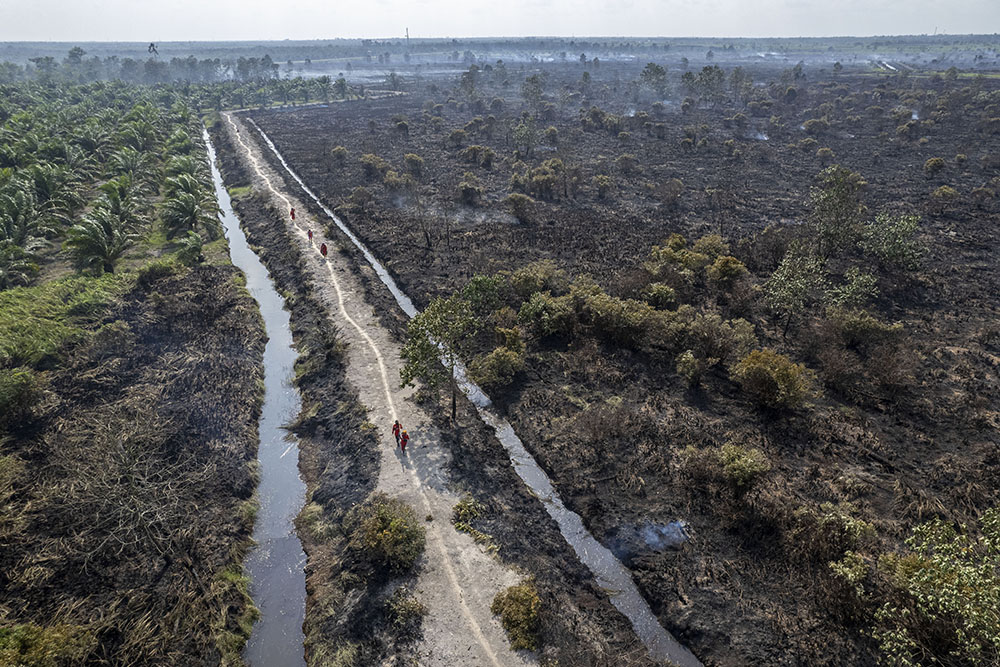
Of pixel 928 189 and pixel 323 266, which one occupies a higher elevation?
pixel 928 189

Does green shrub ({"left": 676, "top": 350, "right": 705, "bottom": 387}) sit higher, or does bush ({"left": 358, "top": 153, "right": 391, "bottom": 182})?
bush ({"left": 358, "top": 153, "right": 391, "bottom": 182})

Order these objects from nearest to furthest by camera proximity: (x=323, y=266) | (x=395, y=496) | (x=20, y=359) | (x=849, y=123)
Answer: (x=395, y=496) → (x=20, y=359) → (x=323, y=266) → (x=849, y=123)

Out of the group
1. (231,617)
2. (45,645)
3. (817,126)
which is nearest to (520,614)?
(231,617)

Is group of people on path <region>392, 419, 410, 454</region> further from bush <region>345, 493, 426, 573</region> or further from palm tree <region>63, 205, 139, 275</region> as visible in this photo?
palm tree <region>63, 205, 139, 275</region>

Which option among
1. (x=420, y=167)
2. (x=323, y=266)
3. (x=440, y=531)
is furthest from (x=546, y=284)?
(x=420, y=167)

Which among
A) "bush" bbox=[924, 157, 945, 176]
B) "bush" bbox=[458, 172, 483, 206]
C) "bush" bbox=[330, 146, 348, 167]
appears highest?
"bush" bbox=[330, 146, 348, 167]

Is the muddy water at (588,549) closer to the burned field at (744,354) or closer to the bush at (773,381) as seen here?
the burned field at (744,354)

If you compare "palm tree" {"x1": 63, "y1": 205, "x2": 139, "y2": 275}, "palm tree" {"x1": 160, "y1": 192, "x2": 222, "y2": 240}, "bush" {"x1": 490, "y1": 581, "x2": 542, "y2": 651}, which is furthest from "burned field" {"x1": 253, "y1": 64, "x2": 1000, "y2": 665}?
"palm tree" {"x1": 63, "y1": 205, "x2": 139, "y2": 275}

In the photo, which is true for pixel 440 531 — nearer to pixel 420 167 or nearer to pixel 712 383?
pixel 712 383
